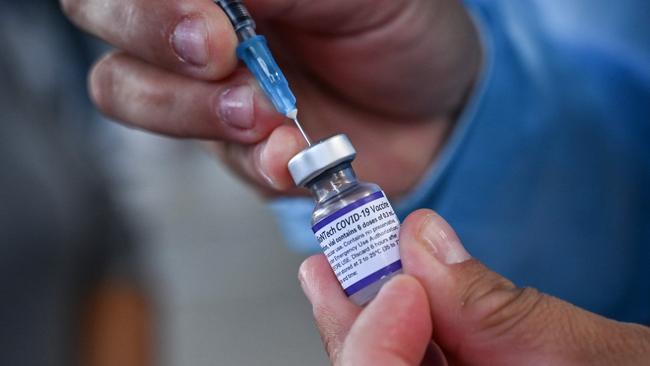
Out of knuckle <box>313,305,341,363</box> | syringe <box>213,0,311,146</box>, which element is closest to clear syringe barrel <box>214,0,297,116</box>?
syringe <box>213,0,311,146</box>

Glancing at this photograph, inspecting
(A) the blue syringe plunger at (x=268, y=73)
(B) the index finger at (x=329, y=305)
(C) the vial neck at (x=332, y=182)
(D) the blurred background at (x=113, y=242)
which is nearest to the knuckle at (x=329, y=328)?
(B) the index finger at (x=329, y=305)

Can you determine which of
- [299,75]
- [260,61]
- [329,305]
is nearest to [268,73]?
[260,61]

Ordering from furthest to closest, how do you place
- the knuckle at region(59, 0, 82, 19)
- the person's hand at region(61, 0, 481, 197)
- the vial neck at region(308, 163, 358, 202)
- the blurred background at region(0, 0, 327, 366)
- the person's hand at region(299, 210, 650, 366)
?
1. the blurred background at region(0, 0, 327, 366)
2. the knuckle at region(59, 0, 82, 19)
3. the person's hand at region(61, 0, 481, 197)
4. the vial neck at region(308, 163, 358, 202)
5. the person's hand at region(299, 210, 650, 366)

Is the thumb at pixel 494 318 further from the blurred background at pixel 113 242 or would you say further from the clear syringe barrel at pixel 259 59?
the blurred background at pixel 113 242

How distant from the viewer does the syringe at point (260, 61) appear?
0.77m

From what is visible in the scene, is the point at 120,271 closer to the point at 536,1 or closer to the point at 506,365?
the point at 536,1

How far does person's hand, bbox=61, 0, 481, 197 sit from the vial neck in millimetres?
92

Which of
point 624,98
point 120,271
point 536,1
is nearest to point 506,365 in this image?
point 624,98

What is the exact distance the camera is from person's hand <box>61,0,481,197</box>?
0.81m

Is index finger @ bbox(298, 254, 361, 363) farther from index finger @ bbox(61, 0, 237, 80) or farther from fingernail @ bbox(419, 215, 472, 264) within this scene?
index finger @ bbox(61, 0, 237, 80)

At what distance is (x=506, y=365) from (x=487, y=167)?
0.62 metres

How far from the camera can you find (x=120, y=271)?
237cm

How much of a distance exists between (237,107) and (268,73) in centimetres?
8

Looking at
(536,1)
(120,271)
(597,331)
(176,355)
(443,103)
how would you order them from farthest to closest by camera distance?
1. (120,271)
2. (176,355)
3. (536,1)
4. (443,103)
5. (597,331)
